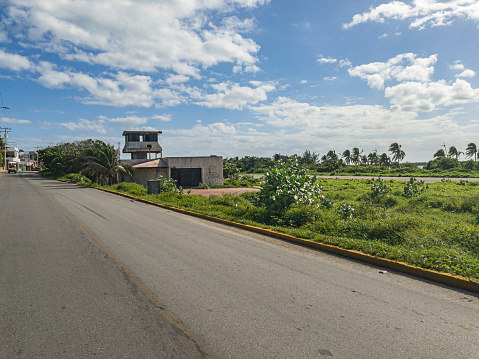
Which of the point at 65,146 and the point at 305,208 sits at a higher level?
the point at 65,146

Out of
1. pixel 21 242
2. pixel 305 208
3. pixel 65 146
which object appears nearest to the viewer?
pixel 21 242

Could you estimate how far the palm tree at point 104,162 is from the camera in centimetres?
2894

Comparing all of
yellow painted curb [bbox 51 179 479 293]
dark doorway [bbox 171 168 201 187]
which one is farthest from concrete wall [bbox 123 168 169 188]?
yellow painted curb [bbox 51 179 479 293]

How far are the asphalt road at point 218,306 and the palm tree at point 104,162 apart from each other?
23.4 metres

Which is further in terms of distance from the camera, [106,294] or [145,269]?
[145,269]

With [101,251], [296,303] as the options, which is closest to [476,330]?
[296,303]

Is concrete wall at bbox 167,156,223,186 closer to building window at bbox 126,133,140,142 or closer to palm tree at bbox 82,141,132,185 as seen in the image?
palm tree at bbox 82,141,132,185

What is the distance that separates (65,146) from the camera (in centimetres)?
6025

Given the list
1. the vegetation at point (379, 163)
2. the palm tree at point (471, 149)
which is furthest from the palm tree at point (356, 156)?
the palm tree at point (471, 149)

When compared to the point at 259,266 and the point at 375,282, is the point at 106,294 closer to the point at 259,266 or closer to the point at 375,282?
the point at 259,266

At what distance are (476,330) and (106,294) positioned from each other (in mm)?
4457

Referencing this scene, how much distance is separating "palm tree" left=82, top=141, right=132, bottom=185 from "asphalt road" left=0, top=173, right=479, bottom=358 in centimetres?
2338

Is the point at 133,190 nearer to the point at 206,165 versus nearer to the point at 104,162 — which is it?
the point at 104,162

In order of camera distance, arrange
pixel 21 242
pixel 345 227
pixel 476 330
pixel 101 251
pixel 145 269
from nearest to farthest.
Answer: pixel 476 330 → pixel 145 269 → pixel 101 251 → pixel 21 242 → pixel 345 227
